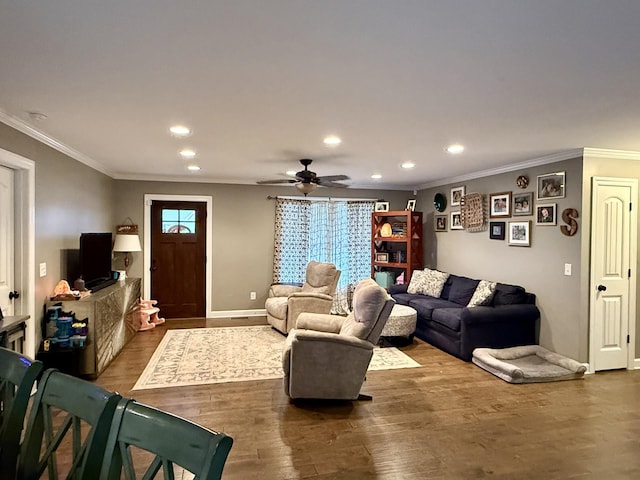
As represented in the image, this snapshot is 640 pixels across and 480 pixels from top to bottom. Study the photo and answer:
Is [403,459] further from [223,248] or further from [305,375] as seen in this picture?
[223,248]

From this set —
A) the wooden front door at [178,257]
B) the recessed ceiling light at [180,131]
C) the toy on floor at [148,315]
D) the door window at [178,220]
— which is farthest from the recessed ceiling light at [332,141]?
the toy on floor at [148,315]

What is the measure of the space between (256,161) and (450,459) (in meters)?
3.69

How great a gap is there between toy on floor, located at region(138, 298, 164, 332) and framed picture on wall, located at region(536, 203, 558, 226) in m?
5.41

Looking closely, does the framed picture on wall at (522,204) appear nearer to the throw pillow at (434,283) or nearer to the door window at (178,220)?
the throw pillow at (434,283)

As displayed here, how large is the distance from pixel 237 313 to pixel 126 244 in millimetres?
2070

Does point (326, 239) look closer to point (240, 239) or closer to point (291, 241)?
point (291, 241)

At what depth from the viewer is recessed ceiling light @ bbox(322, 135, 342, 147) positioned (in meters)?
3.53

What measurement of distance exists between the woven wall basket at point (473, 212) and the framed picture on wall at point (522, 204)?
56cm

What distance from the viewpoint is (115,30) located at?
1.68m

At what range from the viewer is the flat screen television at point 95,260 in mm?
4250

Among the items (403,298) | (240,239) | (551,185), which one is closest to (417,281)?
(403,298)

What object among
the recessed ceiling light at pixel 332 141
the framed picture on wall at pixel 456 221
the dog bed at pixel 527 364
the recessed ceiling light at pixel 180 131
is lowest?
the dog bed at pixel 527 364

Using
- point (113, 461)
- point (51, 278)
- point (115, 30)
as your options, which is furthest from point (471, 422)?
point (51, 278)

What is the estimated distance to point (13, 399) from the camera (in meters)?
1.40
